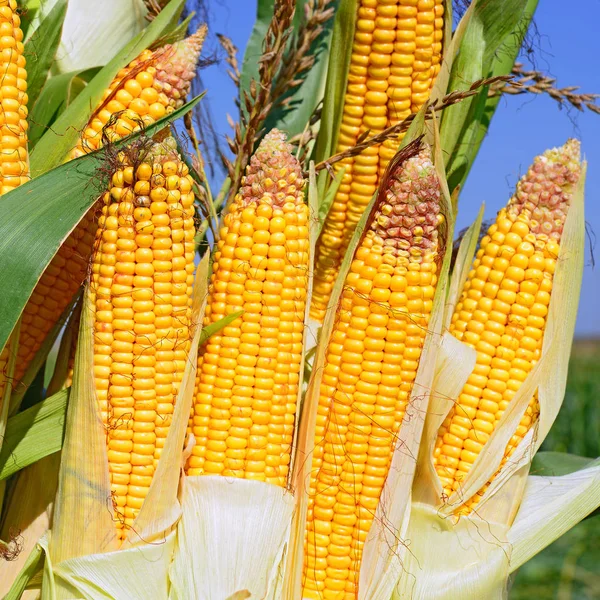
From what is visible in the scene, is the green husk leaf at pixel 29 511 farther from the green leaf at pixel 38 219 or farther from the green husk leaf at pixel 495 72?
the green husk leaf at pixel 495 72

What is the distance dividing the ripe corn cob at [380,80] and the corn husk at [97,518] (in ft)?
1.98

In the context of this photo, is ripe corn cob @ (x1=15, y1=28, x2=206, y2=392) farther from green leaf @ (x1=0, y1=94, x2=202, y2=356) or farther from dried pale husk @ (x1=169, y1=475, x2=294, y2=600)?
dried pale husk @ (x1=169, y1=475, x2=294, y2=600)

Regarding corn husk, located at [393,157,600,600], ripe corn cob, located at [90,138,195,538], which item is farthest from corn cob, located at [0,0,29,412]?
corn husk, located at [393,157,600,600]

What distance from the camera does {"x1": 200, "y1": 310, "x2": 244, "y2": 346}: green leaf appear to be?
4.90 ft

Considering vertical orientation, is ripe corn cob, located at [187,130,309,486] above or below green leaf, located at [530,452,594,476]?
above

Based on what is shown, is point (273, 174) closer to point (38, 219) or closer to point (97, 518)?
point (38, 219)

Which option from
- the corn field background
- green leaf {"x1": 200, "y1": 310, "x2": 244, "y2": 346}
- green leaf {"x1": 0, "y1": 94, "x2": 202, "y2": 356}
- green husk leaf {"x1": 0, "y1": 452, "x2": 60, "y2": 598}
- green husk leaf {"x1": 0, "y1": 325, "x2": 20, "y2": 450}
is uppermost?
green leaf {"x1": 0, "y1": 94, "x2": 202, "y2": 356}

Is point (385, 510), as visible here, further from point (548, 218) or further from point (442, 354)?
point (548, 218)

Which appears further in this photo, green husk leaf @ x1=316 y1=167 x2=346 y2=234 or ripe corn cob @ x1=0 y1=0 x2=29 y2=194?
green husk leaf @ x1=316 y1=167 x2=346 y2=234

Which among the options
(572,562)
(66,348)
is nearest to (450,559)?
(66,348)

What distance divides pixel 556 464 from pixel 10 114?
187 centimetres

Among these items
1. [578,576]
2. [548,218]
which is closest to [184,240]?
[548,218]

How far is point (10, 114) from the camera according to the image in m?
1.47

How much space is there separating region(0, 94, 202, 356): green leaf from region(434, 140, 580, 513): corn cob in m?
0.87
